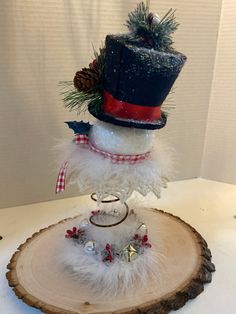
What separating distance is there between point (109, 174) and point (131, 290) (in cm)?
18

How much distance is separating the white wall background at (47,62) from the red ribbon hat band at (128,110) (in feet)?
1.06

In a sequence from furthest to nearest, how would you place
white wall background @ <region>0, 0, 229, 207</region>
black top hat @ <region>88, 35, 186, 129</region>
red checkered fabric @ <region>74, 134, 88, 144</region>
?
white wall background @ <region>0, 0, 229, 207</region> → red checkered fabric @ <region>74, 134, 88, 144</region> → black top hat @ <region>88, 35, 186, 129</region>

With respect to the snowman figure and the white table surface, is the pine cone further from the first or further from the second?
the white table surface

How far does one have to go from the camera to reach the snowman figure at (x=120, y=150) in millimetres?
538

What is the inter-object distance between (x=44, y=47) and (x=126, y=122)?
373mm

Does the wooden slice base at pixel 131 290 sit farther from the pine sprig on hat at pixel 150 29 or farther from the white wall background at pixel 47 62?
the pine sprig on hat at pixel 150 29

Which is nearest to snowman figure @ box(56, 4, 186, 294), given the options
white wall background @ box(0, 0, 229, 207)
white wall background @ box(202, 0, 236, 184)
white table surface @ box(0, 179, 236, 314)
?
white table surface @ box(0, 179, 236, 314)

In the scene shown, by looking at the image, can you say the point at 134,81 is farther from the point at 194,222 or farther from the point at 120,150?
the point at 194,222

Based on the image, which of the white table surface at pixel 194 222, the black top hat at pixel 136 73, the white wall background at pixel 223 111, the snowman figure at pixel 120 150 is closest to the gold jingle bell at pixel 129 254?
the snowman figure at pixel 120 150

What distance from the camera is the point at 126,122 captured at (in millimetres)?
553

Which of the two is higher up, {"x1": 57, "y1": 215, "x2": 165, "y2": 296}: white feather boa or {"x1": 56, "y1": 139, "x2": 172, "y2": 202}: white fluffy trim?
{"x1": 56, "y1": 139, "x2": 172, "y2": 202}: white fluffy trim

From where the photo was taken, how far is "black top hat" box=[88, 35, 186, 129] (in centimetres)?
52

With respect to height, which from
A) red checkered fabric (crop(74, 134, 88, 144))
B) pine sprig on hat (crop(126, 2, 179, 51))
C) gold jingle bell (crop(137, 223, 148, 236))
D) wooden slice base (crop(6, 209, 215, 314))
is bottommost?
wooden slice base (crop(6, 209, 215, 314))

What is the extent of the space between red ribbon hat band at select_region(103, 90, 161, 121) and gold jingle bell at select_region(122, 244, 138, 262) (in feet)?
0.74
